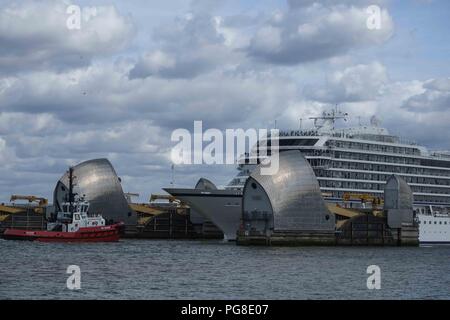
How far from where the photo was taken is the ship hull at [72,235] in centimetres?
9781

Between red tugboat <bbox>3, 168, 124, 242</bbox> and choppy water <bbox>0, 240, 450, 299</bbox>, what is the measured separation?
416 inches

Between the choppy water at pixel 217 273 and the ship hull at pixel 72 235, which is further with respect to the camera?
the ship hull at pixel 72 235

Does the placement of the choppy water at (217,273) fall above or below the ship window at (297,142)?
below

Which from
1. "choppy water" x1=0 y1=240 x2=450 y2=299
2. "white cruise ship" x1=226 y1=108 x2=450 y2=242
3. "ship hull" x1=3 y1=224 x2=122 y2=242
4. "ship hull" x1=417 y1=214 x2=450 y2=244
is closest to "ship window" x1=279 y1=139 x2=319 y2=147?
"white cruise ship" x1=226 y1=108 x2=450 y2=242

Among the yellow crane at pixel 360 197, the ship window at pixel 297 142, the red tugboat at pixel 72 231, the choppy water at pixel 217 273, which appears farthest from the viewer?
the ship window at pixel 297 142

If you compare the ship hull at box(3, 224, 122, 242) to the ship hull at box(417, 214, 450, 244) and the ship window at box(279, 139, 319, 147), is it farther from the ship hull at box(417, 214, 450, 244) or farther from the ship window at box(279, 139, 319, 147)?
the ship hull at box(417, 214, 450, 244)

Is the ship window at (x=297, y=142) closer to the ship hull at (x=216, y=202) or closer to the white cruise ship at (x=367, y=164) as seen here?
the white cruise ship at (x=367, y=164)

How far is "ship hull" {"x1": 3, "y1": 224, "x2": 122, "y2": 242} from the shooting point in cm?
9781

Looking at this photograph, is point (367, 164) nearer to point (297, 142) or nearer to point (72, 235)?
point (297, 142)

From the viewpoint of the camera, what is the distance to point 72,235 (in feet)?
322

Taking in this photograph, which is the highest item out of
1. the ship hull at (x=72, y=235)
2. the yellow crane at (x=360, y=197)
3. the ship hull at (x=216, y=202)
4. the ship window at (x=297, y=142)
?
the ship window at (x=297, y=142)

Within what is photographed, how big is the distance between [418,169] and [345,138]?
14520 millimetres

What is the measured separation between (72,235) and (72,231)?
1433 millimetres

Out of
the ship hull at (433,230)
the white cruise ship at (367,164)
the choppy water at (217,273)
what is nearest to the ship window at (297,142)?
the white cruise ship at (367,164)
